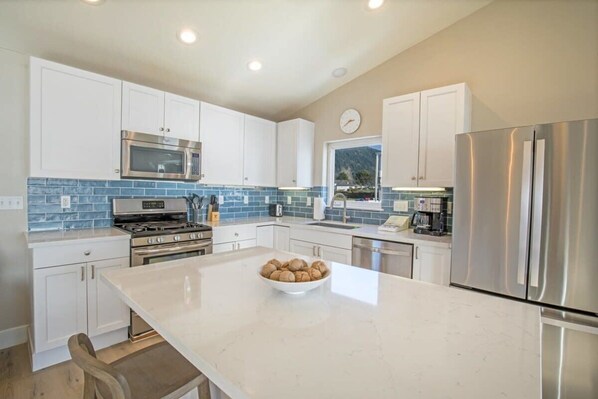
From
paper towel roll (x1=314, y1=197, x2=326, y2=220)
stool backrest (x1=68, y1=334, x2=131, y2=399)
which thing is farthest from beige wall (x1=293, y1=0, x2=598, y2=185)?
stool backrest (x1=68, y1=334, x2=131, y2=399)

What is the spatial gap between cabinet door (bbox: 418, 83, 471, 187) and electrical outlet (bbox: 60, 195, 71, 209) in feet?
10.2

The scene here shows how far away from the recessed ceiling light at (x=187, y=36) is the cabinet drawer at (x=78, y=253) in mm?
1726

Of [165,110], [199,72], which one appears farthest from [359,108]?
[165,110]

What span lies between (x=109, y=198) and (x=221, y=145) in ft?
4.03

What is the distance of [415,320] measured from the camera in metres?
0.94

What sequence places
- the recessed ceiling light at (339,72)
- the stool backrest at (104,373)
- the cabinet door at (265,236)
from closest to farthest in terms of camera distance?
the stool backrest at (104,373)
the recessed ceiling light at (339,72)
the cabinet door at (265,236)

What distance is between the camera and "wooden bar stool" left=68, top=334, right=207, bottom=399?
78 centimetres

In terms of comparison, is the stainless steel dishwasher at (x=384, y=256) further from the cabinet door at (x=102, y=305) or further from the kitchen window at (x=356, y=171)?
the cabinet door at (x=102, y=305)

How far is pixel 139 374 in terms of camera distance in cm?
109

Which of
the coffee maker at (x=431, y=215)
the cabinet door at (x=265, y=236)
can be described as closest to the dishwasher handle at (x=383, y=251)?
the coffee maker at (x=431, y=215)

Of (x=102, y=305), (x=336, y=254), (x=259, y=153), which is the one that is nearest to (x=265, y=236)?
(x=336, y=254)

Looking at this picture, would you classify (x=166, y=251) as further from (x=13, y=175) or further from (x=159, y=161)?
(x=13, y=175)

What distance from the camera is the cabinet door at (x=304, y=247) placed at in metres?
3.21

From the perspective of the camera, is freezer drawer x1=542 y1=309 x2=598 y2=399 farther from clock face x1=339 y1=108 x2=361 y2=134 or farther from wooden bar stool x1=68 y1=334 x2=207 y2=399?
clock face x1=339 y1=108 x2=361 y2=134
